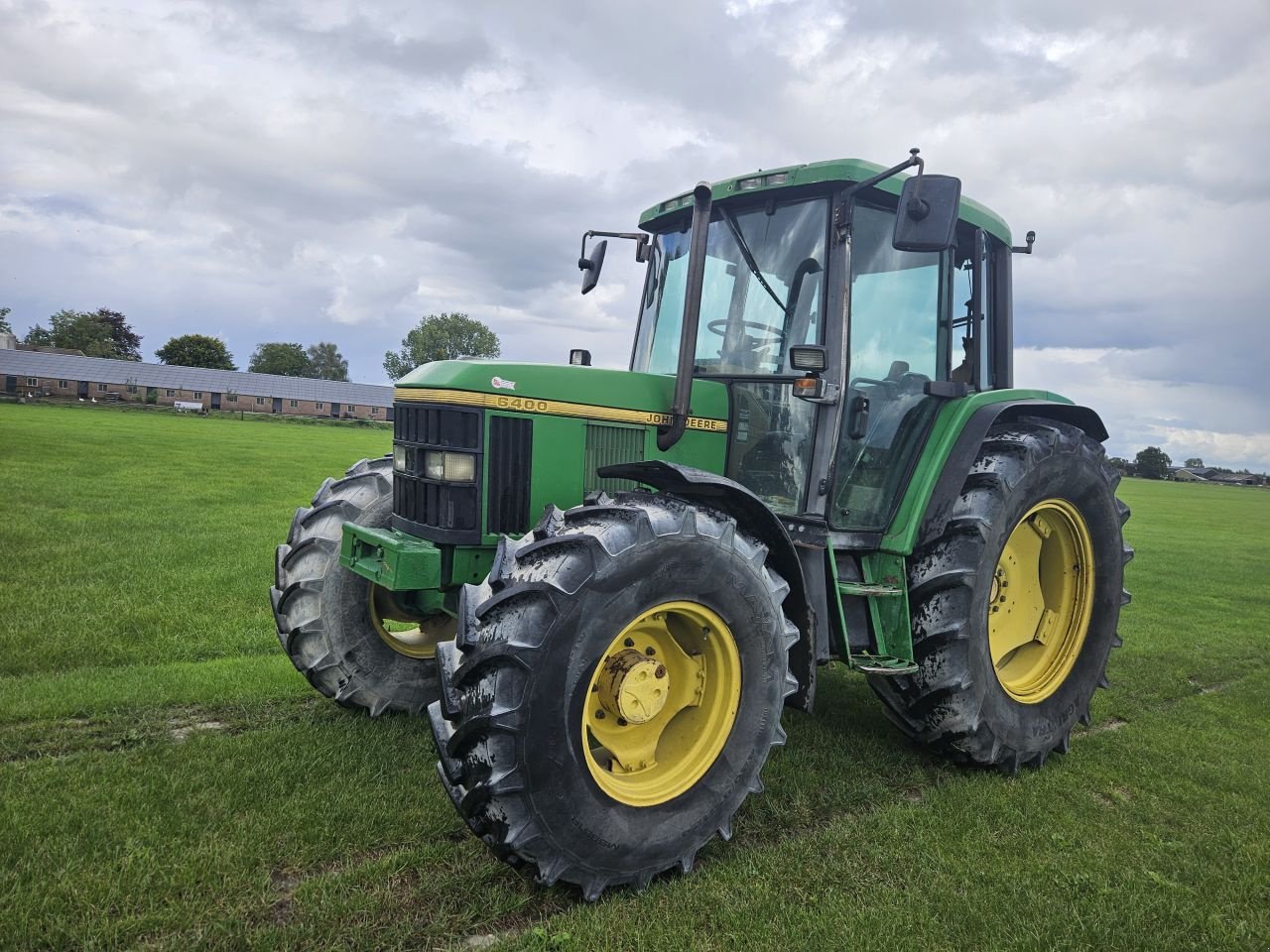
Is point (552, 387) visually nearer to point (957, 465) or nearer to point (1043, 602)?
point (957, 465)

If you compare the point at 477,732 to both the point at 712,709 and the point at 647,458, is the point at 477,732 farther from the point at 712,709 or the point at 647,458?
the point at 647,458

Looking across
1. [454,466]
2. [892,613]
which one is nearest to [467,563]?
[454,466]

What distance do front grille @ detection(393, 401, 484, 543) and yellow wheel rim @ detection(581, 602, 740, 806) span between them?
958mm

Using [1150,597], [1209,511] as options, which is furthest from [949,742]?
[1209,511]

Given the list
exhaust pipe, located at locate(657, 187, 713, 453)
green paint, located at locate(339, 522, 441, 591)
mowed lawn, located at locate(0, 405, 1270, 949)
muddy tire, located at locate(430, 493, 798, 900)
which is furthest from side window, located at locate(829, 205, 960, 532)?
green paint, located at locate(339, 522, 441, 591)

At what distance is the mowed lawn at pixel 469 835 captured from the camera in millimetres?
2874

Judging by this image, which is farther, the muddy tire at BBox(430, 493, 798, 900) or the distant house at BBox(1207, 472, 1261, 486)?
the distant house at BBox(1207, 472, 1261, 486)

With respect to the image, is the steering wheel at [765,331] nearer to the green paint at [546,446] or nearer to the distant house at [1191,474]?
the green paint at [546,446]

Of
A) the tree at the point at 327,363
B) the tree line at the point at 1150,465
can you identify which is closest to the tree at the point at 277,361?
the tree at the point at 327,363

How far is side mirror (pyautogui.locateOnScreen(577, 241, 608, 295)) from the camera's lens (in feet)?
16.3

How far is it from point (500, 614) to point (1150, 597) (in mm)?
10708

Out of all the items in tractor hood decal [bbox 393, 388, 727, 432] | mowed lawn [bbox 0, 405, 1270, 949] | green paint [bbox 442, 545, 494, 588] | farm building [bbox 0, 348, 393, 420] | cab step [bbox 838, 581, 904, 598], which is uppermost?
farm building [bbox 0, 348, 393, 420]

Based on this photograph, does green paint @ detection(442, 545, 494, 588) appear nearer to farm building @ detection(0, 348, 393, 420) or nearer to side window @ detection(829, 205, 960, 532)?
side window @ detection(829, 205, 960, 532)

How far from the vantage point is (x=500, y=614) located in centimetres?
291
